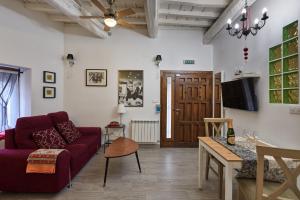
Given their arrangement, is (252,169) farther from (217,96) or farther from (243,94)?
(217,96)

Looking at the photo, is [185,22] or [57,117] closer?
[57,117]

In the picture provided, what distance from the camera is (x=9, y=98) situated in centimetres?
397

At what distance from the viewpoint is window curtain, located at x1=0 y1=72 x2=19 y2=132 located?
3.78 metres

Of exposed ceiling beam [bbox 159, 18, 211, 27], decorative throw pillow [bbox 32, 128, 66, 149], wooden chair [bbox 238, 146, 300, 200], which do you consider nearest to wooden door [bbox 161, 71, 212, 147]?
exposed ceiling beam [bbox 159, 18, 211, 27]

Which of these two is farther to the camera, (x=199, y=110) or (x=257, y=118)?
(x=199, y=110)

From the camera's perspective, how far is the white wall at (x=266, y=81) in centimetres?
234

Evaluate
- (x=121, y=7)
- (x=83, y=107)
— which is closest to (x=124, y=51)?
(x=121, y=7)

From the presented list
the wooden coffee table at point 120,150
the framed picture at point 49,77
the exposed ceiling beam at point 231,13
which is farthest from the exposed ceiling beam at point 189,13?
the framed picture at point 49,77

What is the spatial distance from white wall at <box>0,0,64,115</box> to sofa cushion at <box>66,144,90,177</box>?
5.18 feet

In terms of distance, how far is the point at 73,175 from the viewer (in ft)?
10.3

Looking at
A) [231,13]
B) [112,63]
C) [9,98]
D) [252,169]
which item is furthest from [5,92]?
[231,13]

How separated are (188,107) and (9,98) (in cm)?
416

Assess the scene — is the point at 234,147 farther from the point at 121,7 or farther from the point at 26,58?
the point at 26,58

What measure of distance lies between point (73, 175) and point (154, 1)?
3.04 meters
